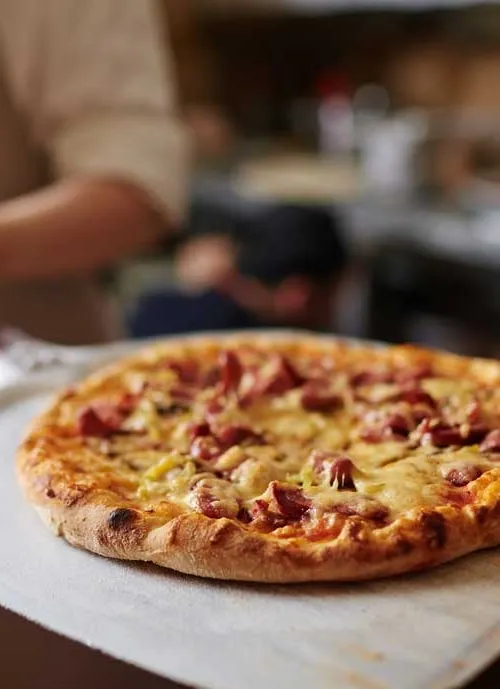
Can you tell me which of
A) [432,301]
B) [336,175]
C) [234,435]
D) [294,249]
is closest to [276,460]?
[234,435]

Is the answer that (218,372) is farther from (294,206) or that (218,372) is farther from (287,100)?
(287,100)

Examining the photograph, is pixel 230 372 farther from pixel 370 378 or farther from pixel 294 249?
pixel 294 249

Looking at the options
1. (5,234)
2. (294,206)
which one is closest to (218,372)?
(5,234)

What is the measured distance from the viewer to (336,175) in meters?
3.14

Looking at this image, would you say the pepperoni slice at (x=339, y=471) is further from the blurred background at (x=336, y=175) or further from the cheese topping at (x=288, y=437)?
the blurred background at (x=336, y=175)

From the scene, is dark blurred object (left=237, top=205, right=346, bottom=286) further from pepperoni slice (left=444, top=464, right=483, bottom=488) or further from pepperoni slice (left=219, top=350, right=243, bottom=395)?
pepperoni slice (left=444, top=464, right=483, bottom=488)

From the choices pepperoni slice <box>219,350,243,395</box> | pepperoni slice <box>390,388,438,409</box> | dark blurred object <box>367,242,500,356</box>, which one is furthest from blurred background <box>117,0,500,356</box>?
pepperoni slice <box>390,388,438,409</box>

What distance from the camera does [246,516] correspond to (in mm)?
923

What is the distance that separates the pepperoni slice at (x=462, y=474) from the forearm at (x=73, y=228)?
666mm

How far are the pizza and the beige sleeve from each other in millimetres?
322

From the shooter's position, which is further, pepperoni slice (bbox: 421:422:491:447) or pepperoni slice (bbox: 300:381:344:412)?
pepperoni slice (bbox: 300:381:344:412)

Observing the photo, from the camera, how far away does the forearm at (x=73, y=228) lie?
1.37 metres

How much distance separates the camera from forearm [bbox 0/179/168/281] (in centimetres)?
137

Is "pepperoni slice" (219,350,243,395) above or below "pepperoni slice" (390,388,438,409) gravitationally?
above
